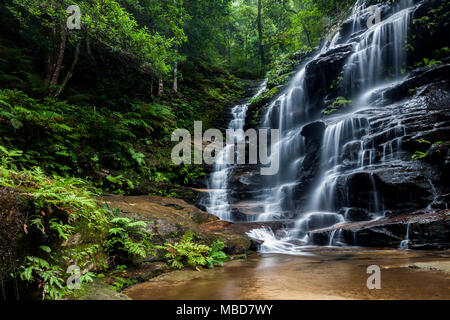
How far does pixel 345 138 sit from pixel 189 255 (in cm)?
787

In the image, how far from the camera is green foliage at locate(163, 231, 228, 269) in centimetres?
353

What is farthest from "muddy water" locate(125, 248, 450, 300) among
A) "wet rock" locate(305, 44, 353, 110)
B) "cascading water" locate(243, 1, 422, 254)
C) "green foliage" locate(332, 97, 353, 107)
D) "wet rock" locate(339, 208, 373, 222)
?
"wet rock" locate(305, 44, 353, 110)

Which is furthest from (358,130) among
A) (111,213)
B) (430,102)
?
(111,213)

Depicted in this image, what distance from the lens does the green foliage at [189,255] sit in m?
3.53

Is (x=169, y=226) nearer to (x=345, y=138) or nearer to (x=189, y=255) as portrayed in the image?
(x=189, y=255)

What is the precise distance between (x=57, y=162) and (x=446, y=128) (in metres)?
11.1

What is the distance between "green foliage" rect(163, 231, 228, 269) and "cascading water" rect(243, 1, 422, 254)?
7.10ft

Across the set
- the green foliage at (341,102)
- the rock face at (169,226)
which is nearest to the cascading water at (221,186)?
the rock face at (169,226)

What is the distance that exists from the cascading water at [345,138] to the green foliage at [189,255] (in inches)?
85.2

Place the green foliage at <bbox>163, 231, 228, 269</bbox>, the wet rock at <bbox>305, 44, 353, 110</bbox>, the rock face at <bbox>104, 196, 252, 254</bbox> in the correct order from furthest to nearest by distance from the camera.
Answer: the wet rock at <bbox>305, 44, 353, 110</bbox>
the rock face at <bbox>104, 196, 252, 254</bbox>
the green foliage at <bbox>163, 231, 228, 269</bbox>

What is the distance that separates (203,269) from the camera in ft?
11.7

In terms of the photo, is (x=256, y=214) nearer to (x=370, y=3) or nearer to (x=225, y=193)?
(x=225, y=193)

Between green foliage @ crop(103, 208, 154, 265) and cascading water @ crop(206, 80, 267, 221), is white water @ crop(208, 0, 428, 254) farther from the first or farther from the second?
green foliage @ crop(103, 208, 154, 265)

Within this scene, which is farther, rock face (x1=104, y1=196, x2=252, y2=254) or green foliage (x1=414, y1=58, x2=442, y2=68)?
green foliage (x1=414, y1=58, x2=442, y2=68)
